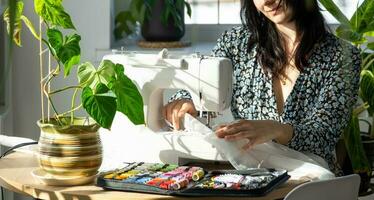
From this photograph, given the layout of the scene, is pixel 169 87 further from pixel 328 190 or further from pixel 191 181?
pixel 328 190

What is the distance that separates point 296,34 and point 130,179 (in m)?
0.91

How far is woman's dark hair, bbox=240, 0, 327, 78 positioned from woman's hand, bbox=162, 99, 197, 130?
14.7 inches

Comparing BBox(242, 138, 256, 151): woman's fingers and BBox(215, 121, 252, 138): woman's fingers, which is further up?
BBox(215, 121, 252, 138): woman's fingers

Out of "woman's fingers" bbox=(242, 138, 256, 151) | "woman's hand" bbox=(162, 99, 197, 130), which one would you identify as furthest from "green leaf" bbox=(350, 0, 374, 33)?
"woman's fingers" bbox=(242, 138, 256, 151)

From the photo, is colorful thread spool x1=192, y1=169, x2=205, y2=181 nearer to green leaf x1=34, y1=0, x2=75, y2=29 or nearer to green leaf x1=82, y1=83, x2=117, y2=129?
green leaf x1=82, y1=83, x2=117, y2=129

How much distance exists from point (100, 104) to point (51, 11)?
0.26 meters

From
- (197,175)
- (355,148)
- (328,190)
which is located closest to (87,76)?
(197,175)

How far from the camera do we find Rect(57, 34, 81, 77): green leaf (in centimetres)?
141

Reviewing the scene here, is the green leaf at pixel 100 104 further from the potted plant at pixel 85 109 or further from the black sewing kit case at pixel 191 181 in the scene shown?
the black sewing kit case at pixel 191 181

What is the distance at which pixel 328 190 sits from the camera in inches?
49.4

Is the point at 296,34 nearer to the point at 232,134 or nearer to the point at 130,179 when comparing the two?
the point at 232,134

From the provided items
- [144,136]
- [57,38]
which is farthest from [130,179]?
[57,38]

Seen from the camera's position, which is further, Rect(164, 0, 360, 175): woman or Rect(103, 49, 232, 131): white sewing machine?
Rect(164, 0, 360, 175): woman

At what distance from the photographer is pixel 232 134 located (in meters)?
1.53
